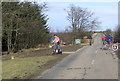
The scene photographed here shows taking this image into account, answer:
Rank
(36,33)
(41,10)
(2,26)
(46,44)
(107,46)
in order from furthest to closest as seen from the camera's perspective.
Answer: (46,44) → (41,10) → (36,33) → (107,46) → (2,26)

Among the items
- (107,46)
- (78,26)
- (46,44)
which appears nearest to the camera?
(107,46)

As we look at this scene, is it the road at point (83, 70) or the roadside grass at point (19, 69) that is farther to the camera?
the roadside grass at point (19, 69)

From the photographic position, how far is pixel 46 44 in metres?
44.7

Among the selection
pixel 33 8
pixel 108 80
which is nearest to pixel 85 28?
pixel 33 8

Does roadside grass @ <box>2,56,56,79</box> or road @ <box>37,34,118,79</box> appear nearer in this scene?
road @ <box>37,34,118,79</box>

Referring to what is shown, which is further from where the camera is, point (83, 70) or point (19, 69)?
point (19, 69)

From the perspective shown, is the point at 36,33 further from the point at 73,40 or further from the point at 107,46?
the point at 73,40

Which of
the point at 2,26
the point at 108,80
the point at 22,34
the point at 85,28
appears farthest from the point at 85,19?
the point at 108,80

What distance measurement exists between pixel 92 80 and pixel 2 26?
1940 centimetres

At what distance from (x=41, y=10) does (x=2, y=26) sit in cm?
1441

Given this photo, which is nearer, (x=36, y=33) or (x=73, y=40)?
(x=36, y=33)

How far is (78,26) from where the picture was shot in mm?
75750

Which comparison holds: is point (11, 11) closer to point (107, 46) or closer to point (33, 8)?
point (33, 8)

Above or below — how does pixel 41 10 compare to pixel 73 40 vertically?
above
